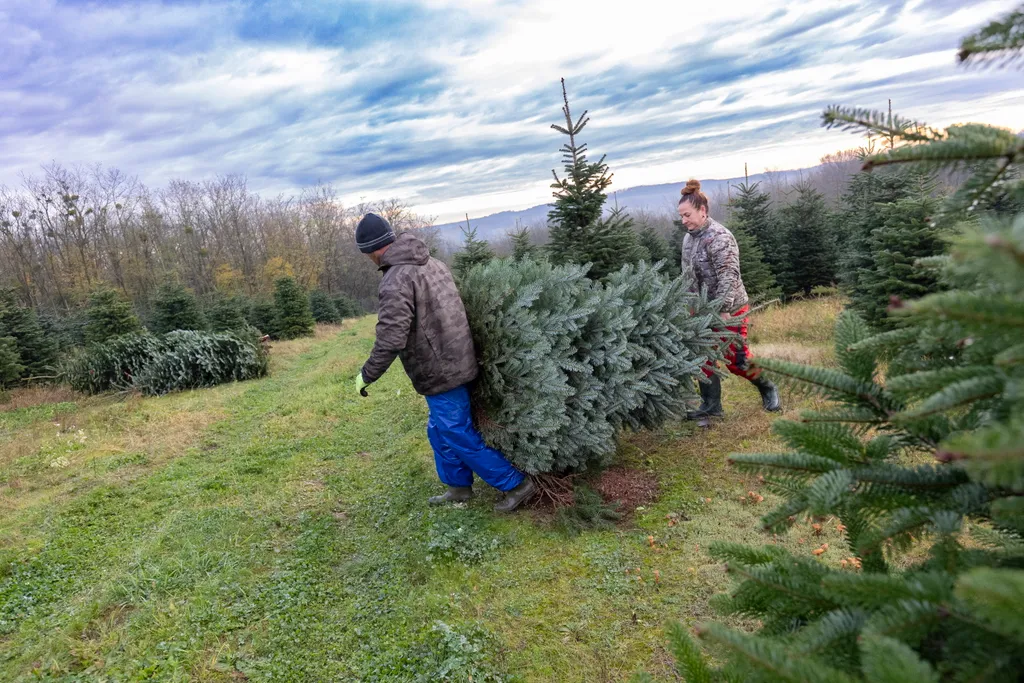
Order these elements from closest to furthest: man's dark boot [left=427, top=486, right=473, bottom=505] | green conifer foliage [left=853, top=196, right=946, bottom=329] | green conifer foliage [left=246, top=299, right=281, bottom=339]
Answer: man's dark boot [left=427, top=486, right=473, bottom=505]
green conifer foliage [left=853, top=196, right=946, bottom=329]
green conifer foliage [left=246, top=299, right=281, bottom=339]

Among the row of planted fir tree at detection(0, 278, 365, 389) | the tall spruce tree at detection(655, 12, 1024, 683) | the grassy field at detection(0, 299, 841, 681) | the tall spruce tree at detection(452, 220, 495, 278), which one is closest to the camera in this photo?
the tall spruce tree at detection(655, 12, 1024, 683)

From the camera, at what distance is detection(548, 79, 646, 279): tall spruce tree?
6945 mm

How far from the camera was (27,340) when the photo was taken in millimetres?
13758

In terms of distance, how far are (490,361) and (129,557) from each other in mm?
3100

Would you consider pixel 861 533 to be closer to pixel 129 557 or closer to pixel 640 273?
pixel 640 273

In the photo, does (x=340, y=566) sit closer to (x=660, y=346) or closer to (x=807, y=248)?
(x=660, y=346)

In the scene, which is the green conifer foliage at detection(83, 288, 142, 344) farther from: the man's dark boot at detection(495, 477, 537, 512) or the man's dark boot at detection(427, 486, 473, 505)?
the man's dark boot at detection(495, 477, 537, 512)

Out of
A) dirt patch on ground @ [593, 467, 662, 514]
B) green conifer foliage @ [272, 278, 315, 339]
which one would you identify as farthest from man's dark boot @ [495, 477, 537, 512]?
green conifer foliage @ [272, 278, 315, 339]

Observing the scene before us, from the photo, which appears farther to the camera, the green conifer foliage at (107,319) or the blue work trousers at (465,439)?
the green conifer foliage at (107,319)

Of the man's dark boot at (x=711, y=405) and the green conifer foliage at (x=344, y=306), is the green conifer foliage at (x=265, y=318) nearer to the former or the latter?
the green conifer foliage at (x=344, y=306)

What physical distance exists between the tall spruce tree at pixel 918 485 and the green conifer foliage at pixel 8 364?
16053mm

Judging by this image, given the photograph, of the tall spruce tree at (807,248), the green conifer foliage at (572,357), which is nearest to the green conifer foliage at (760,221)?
the tall spruce tree at (807,248)

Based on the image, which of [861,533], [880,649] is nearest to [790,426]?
[861,533]

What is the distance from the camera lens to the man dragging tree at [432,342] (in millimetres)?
4004
